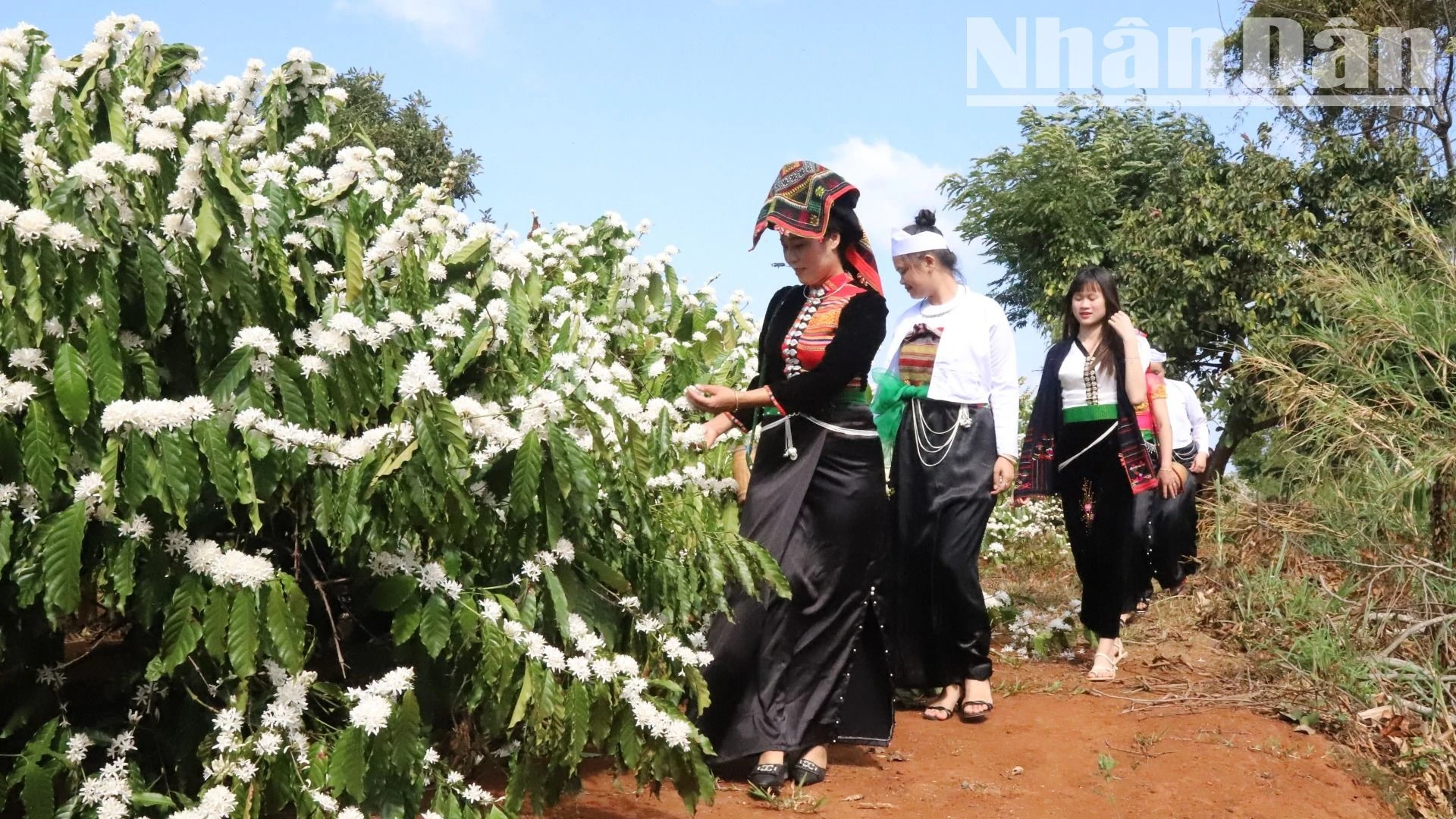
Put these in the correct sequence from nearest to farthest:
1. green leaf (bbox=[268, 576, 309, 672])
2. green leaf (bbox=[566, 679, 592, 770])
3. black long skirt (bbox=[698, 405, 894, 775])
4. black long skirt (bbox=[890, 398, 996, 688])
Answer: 1. green leaf (bbox=[268, 576, 309, 672])
2. green leaf (bbox=[566, 679, 592, 770])
3. black long skirt (bbox=[698, 405, 894, 775])
4. black long skirt (bbox=[890, 398, 996, 688])

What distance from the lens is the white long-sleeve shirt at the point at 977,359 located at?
6.11 m

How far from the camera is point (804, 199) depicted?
493 centimetres

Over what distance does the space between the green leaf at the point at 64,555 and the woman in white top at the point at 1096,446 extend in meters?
5.14

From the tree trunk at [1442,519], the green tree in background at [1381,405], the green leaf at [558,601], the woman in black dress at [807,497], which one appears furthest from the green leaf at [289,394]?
the tree trunk at [1442,519]

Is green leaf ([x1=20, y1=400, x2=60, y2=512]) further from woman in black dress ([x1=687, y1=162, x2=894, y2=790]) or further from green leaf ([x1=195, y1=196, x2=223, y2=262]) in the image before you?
woman in black dress ([x1=687, y1=162, x2=894, y2=790])

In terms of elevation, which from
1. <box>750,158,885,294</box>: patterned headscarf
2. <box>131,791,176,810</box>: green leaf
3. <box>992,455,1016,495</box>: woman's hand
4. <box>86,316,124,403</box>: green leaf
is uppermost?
<box>750,158,885,294</box>: patterned headscarf

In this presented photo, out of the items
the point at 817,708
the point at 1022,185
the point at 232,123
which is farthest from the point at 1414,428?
the point at 1022,185

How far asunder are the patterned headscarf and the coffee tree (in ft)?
3.46

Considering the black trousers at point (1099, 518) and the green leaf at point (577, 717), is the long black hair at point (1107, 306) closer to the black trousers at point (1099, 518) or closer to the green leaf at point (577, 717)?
the black trousers at point (1099, 518)

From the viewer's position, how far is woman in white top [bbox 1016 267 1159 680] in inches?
278

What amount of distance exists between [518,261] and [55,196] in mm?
1184

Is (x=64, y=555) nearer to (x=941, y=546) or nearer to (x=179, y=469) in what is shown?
(x=179, y=469)

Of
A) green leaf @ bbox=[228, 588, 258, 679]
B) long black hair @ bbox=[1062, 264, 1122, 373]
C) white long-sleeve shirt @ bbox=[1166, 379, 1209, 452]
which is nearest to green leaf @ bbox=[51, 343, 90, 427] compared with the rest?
green leaf @ bbox=[228, 588, 258, 679]

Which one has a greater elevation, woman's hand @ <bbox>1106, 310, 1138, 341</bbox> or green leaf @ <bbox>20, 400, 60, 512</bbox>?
woman's hand @ <bbox>1106, 310, 1138, 341</bbox>
